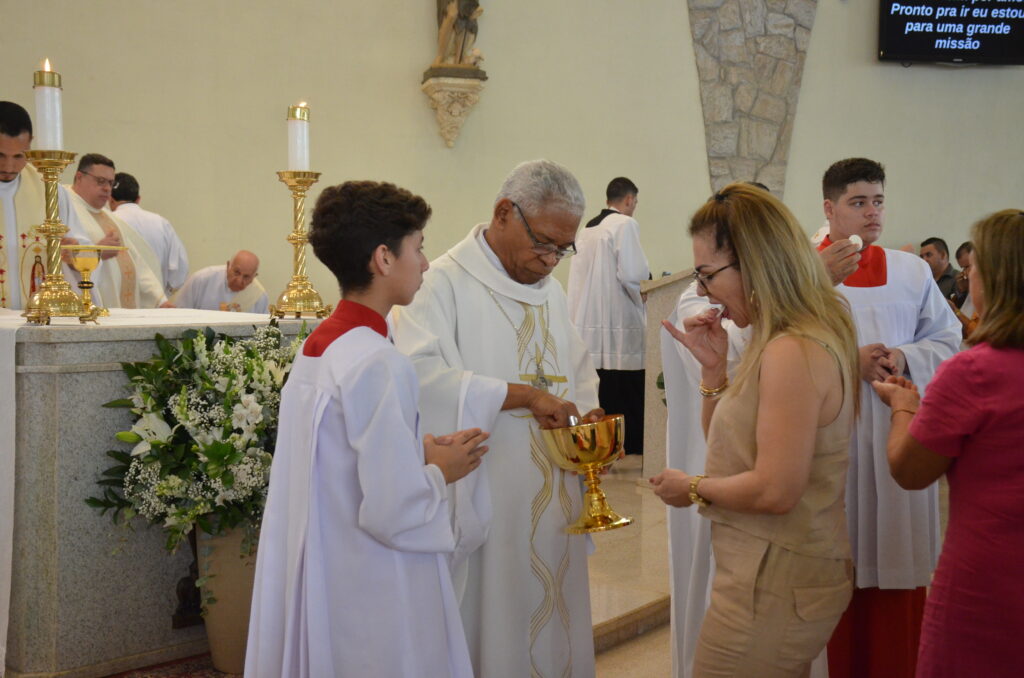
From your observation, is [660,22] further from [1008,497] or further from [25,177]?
[1008,497]

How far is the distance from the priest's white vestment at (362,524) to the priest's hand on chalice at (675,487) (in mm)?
464

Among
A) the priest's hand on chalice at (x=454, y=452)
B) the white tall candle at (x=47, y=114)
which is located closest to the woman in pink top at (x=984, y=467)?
the priest's hand on chalice at (x=454, y=452)

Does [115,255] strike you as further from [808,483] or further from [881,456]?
[808,483]

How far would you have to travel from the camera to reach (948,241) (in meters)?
10.1

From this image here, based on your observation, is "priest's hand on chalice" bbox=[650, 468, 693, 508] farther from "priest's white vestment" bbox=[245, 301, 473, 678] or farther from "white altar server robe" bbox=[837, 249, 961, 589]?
"white altar server robe" bbox=[837, 249, 961, 589]

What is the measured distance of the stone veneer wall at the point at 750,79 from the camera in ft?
29.8

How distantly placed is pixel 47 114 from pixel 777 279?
2234 millimetres

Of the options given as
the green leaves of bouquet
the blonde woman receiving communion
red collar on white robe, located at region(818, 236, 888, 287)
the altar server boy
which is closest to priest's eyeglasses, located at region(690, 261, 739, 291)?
the blonde woman receiving communion

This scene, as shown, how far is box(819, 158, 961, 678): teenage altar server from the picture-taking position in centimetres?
308

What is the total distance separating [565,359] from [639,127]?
21.0 feet

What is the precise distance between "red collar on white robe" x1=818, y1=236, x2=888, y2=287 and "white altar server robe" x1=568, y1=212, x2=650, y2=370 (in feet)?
12.9

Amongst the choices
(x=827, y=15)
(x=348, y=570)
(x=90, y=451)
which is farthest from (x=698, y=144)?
(x=348, y=570)

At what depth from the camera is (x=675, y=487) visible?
6.89ft

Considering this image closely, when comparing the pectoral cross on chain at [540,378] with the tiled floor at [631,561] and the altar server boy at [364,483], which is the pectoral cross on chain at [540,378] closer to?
the altar server boy at [364,483]
